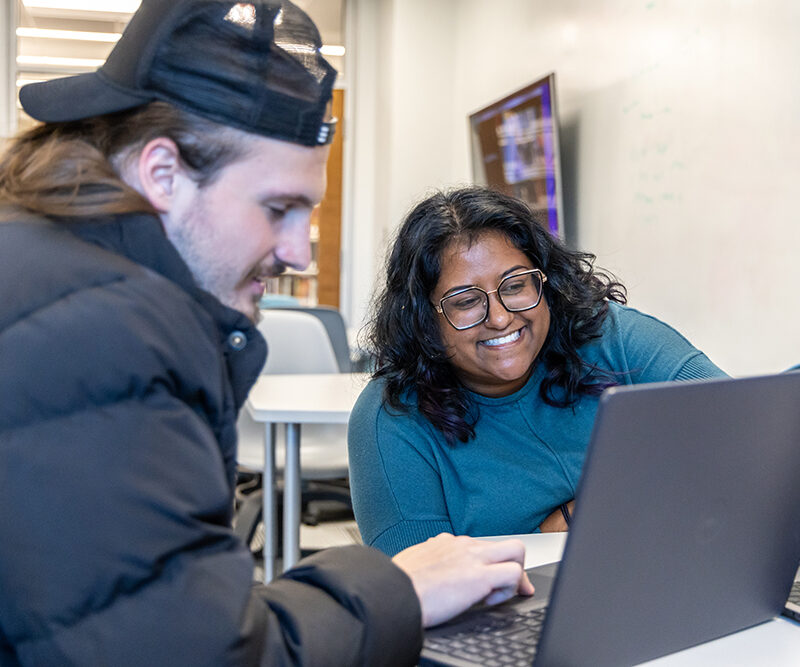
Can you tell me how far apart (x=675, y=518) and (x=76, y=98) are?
64cm

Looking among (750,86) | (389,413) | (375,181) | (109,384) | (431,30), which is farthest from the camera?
(375,181)

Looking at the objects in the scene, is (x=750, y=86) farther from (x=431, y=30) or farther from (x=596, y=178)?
(x=431, y=30)

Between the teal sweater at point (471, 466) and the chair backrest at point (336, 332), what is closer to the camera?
the teal sweater at point (471, 466)

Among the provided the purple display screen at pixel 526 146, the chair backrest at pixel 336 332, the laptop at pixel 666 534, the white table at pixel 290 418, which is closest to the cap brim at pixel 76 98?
the laptop at pixel 666 534

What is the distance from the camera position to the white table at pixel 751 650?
2.71 feet

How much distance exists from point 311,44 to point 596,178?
2.87m

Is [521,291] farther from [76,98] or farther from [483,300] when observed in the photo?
[76,98]

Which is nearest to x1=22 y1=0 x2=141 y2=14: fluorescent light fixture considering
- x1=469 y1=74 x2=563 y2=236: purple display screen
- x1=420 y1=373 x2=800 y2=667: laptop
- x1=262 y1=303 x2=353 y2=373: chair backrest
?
x1=469 y1=74 x2=563 y2=236: purple display screen

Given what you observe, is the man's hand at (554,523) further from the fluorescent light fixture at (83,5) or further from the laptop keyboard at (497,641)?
the fluorescent light fixture at (83,5)

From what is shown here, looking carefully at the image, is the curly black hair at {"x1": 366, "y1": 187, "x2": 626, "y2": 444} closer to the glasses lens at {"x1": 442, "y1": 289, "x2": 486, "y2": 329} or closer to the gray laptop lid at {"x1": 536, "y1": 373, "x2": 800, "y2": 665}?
the glasses lens at {"x1": 442, "y1": 289, "x2": 486, "y2": 329}

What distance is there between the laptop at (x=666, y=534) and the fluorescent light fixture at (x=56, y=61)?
6.10m

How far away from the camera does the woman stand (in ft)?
4.52

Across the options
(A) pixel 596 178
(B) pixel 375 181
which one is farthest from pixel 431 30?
(A) pixel 596 178

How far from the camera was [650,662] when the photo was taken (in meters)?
0.82
